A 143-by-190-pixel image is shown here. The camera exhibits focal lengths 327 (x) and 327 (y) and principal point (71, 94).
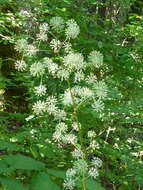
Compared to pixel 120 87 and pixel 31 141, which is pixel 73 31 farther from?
pixel 120 87

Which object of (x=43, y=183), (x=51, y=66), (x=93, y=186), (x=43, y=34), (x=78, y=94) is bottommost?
(x=93, y=186)

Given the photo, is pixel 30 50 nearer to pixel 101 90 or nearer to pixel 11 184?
pixel 101 90

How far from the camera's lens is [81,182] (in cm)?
157

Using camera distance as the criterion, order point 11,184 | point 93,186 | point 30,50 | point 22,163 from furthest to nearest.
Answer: point 30,50
point 93,186
point 22,163
point 11,184

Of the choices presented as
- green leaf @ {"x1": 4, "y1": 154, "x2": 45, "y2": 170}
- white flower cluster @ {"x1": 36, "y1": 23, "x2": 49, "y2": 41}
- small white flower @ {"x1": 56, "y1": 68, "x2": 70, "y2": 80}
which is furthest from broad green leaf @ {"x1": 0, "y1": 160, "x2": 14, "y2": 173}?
white flower cluster @ {"x1": 36, "y1": 23, "x2": 49, "y2": 41}

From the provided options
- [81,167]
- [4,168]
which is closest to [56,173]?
[81,167]

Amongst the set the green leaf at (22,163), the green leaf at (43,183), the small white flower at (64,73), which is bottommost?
the green leaf at (43,183)

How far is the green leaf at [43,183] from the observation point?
1.34m

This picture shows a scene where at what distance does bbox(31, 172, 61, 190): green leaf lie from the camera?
4.41ft

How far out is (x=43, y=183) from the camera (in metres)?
1.36

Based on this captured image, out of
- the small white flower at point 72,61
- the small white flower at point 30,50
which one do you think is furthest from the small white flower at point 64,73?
the small white flower at point 30,50

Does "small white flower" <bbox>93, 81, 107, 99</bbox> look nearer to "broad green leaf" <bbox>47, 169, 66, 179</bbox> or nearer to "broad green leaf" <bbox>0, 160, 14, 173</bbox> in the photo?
"broad green leaf" <bbox>47, 169, 66, 179</bbox>

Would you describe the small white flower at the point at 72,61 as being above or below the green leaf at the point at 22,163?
above

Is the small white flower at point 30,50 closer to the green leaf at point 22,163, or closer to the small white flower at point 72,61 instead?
the small white flower at point 72,61
